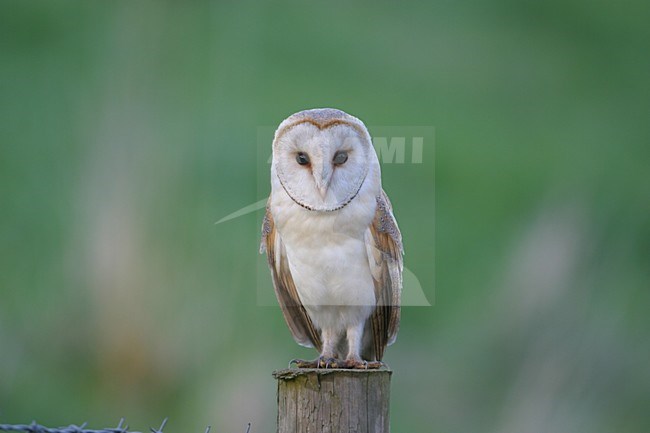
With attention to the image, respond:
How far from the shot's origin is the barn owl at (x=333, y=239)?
1880 mm

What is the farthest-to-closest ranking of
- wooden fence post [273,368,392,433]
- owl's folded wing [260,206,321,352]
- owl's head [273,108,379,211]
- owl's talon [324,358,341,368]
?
1. owl's folded wing [260,206,321,352]
2. owl's talon [324,358,341,368]
3. owl's head [273,108,379,211]
4. wooden fence post [273,368,392,433]

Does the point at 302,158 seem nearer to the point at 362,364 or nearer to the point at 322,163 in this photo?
the point at 322,163

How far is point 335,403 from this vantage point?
1.47 meters

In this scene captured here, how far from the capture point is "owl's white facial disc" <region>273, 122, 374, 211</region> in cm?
185

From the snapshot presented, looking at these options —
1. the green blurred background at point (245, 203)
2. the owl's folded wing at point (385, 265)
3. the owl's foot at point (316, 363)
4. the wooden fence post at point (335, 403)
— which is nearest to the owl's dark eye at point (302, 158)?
the owl's folded wing at point (385, 265)

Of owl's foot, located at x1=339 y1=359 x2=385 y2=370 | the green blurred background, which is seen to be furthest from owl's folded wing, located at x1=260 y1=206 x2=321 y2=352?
the green blurred background

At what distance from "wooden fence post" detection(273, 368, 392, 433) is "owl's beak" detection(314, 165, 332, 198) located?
19.9 inches

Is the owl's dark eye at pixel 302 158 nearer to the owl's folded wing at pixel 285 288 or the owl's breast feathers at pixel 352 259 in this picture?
the owl's breast feathers at pixel 352 259

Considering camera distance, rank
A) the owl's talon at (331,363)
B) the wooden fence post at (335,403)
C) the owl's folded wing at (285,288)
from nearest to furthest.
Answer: the wooden fence post at (335,403) → the owl's talon at (331,363) → the owl's folded wing at (285,288)

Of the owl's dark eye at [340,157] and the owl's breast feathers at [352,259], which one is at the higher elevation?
the owl's dark eye at [340,157]

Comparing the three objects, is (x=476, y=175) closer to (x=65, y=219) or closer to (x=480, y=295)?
(x=480, y=295)

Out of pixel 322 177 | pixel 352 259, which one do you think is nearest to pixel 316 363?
pixel 352 259

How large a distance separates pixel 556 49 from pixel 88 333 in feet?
9.26

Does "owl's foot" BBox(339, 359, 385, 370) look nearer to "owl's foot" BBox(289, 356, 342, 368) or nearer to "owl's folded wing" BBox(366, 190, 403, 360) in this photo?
"owl's foot" BBox(289, 356, 342, 368)
